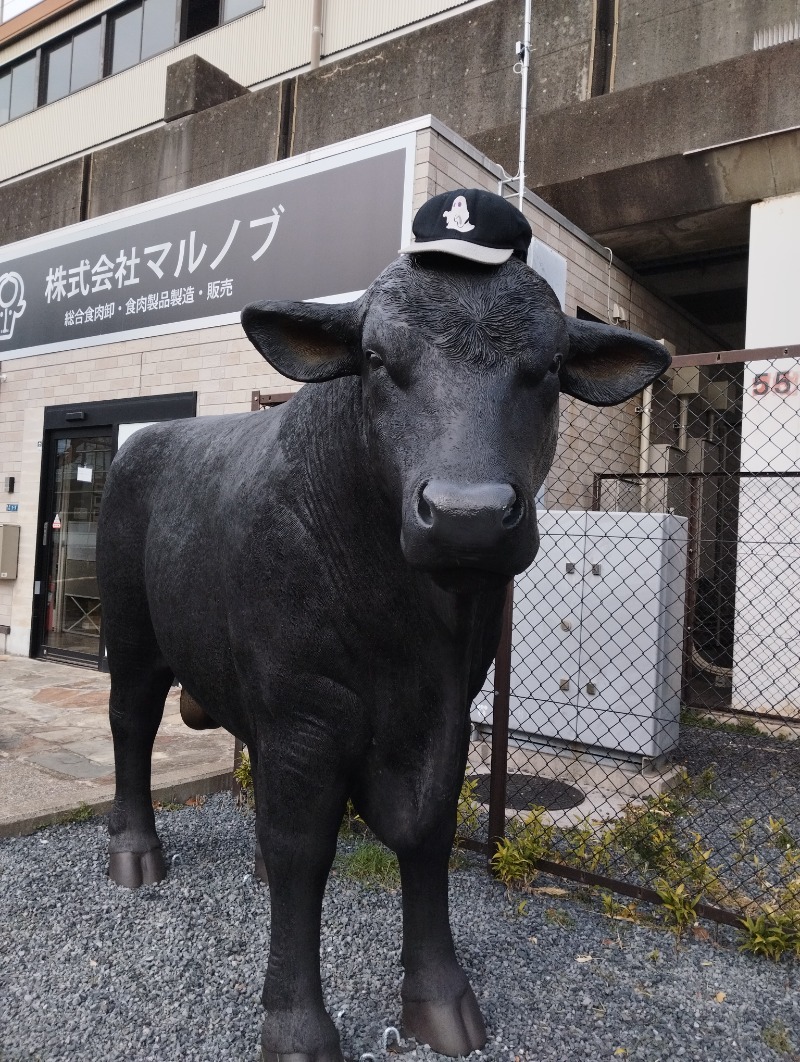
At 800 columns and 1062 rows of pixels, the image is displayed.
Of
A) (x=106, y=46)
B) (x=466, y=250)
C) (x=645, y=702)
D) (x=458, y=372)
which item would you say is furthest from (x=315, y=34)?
(x=458, y=372)

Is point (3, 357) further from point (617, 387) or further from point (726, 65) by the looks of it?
point (617, 387)

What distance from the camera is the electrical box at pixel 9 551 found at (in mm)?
8469

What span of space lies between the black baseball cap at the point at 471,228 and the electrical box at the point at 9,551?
7978 millimetres

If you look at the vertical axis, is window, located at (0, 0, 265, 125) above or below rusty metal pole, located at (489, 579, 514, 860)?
above

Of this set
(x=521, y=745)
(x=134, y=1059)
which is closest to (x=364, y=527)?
(x=134, y=1059)

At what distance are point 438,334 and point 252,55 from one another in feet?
37.1

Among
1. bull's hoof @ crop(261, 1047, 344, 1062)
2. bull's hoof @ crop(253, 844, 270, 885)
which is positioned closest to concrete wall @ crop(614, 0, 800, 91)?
bull's hoof @ crop(253, 844, 270, 885)

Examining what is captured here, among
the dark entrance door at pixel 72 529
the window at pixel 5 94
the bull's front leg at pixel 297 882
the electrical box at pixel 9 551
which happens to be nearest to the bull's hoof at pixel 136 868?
the bull's front leg at pixel 297 882

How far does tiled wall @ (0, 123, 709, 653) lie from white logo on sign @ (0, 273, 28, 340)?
1.31 feet

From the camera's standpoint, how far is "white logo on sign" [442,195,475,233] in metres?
1.60

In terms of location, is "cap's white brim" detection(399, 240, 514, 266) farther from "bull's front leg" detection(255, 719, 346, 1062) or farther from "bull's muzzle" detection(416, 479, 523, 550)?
Answer: "bull's front leg" detection(255, 719, 346, 1062)

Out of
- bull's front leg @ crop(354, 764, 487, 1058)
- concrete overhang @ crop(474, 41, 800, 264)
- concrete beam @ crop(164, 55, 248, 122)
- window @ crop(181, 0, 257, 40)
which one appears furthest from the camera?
window @ crop(181, 0, 257, 40)

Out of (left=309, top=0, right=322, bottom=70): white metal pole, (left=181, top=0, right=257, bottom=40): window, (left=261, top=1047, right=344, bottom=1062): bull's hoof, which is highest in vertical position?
(left=181, top=0, right=257, bottom=40): window

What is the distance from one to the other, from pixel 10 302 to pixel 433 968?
8.85 metres
